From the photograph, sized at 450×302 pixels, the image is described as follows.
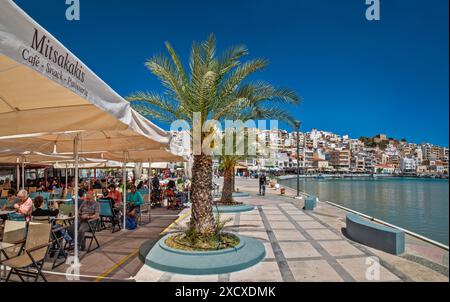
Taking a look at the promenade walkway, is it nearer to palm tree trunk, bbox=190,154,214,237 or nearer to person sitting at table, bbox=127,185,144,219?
palm tree trunk, bbox=190,154,214,237

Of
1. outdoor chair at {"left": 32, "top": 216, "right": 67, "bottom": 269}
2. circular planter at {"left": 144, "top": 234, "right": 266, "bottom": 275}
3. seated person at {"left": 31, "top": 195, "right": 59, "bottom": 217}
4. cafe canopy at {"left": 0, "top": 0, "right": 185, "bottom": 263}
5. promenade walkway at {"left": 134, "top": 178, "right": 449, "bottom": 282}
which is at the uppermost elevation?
cafe canopy at {"left": 0, "top": 0, "right": 185, "bottom": 263}

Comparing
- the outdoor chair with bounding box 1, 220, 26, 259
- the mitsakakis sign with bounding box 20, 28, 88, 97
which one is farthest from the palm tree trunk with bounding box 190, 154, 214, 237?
the mitsakakis sign with bounding box 20, 28, 88, 97

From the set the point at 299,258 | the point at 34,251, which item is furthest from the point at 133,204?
the point at 299,258

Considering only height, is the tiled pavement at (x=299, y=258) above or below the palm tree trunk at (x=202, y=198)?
below

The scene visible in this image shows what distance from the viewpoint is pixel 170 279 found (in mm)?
5117

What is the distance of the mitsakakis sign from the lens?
2.27m

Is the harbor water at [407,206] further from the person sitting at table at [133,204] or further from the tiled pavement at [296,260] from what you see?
the person sitting at table at [133,204]

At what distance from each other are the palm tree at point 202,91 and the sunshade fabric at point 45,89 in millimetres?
1918

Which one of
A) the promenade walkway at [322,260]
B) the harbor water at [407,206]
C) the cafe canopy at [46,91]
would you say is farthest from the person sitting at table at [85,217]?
the harbor water at [407,206]

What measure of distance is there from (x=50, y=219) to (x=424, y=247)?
8.67 m

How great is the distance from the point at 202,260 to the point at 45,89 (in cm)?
387

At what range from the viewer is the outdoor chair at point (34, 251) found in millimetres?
4352
